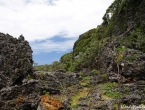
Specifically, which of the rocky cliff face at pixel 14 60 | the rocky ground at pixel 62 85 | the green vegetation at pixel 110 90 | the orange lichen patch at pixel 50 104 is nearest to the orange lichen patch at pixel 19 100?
the rocky ground at pixel 62 85

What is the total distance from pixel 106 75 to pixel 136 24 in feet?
52.1

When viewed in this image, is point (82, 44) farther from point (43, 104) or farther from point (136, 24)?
point (43, 104)

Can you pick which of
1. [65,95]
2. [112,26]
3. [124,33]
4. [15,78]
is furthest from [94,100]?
[112,26]

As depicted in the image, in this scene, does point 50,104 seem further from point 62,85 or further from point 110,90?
point 62,85

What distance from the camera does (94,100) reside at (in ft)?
84.4

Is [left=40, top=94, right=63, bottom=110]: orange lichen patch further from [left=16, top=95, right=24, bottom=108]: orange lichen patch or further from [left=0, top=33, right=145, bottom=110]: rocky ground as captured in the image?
[left=16, top=95, right=24, bottom=108]: orange lichen patch

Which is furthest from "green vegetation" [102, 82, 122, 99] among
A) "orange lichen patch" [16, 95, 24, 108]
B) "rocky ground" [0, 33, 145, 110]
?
"orange lichen patch" [16, 95, 24, 108]

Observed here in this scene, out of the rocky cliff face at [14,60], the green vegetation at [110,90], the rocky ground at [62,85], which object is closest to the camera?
the rocky ground at [62,85]

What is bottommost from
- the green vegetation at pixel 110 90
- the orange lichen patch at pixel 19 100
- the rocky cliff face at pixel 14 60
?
the green vegetation at pixel 110 90

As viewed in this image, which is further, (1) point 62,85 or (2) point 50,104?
(1) point 62,85

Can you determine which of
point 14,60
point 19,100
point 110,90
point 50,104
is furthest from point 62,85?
point 50,104

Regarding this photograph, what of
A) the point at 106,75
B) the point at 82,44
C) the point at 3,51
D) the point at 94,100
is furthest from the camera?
the point at 82,44

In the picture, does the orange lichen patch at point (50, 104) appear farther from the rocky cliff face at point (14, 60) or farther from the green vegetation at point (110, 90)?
the green vegetation at point (110, 90)

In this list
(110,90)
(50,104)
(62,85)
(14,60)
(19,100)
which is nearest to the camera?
(50,104)
